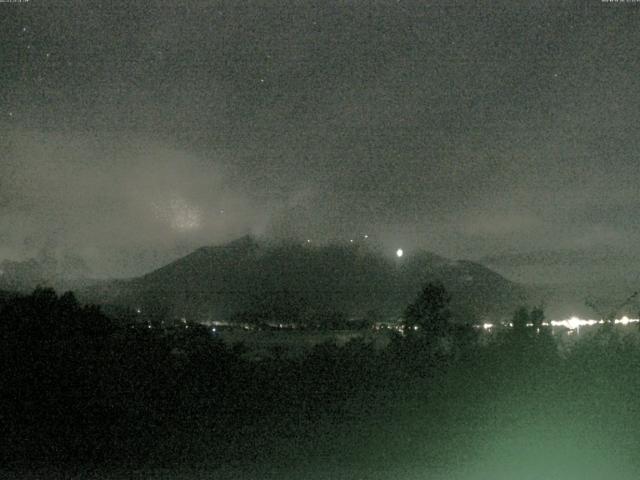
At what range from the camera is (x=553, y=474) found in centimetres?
904

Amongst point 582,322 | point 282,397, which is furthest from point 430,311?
point 282,397

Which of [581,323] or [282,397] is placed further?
[581,323]

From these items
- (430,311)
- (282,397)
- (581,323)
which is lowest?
(282,397)

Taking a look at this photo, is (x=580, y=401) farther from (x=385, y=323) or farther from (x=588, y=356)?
(x=385, y=323)

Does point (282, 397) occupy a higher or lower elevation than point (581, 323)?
lower

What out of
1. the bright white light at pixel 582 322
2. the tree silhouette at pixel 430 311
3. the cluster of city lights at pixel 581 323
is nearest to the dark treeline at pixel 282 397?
the cluster of city lights at pixel 581 323

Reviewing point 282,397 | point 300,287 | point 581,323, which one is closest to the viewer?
point 282,397

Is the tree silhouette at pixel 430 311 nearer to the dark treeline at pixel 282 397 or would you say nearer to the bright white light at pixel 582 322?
the bright white light at pixel 582 322

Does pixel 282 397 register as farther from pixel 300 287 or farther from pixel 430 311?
pixel 300 287

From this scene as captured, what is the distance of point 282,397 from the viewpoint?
12.1m

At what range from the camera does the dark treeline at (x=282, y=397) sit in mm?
10344

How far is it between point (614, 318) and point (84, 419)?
9.32 m

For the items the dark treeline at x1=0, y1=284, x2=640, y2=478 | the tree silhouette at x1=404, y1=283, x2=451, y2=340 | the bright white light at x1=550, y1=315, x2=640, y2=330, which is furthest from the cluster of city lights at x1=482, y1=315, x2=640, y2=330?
the tree silhouette at x1=404, y1=283, x2=451, y2=340

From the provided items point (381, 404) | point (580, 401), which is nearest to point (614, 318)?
point (580, 401)
